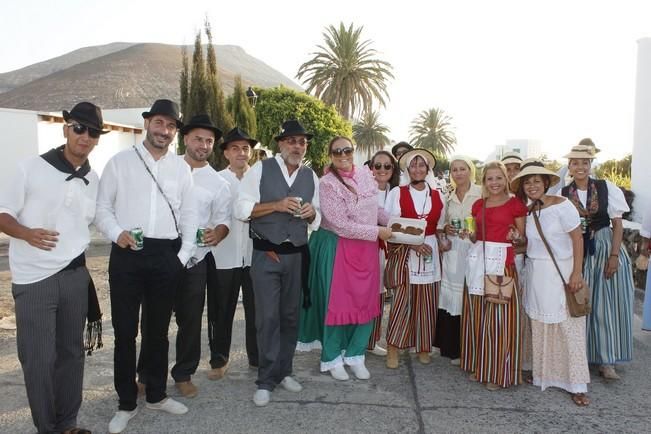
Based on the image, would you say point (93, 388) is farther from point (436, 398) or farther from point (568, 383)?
point (568, 383)

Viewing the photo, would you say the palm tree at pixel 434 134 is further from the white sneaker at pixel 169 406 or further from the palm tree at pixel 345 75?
the white sneaker at pixel 169 406

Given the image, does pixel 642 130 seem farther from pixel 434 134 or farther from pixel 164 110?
pixel 434 134

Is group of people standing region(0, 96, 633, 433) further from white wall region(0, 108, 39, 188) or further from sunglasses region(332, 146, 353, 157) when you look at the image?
white wall region(0, 108, 39, 188)

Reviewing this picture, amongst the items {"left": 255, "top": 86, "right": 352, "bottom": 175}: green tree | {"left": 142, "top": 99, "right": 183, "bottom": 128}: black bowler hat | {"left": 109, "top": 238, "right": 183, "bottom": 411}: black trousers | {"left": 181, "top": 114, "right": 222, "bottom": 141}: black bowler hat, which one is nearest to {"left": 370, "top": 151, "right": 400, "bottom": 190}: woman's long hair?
{"left": 181, "top": 114, "right": 222, "bottom": 141}: black bowler hat

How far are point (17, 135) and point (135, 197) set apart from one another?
780 inches

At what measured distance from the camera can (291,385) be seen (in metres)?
4.13

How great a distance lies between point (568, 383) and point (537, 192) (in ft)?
5.04

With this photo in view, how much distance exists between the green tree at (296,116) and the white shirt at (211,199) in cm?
2758

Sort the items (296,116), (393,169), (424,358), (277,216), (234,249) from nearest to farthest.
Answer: (277,216)
(234,249)
(424,358)
(393,169)
(296,116)

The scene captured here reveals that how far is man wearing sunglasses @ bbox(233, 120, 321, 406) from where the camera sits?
3.94m

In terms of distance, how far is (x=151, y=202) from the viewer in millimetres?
3443

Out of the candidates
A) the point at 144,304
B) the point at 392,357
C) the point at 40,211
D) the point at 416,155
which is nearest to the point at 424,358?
the point at 392,357

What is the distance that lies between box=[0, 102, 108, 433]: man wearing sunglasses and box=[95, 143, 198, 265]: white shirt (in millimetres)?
136

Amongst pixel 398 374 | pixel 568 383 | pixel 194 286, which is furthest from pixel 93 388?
pixel 568 383
